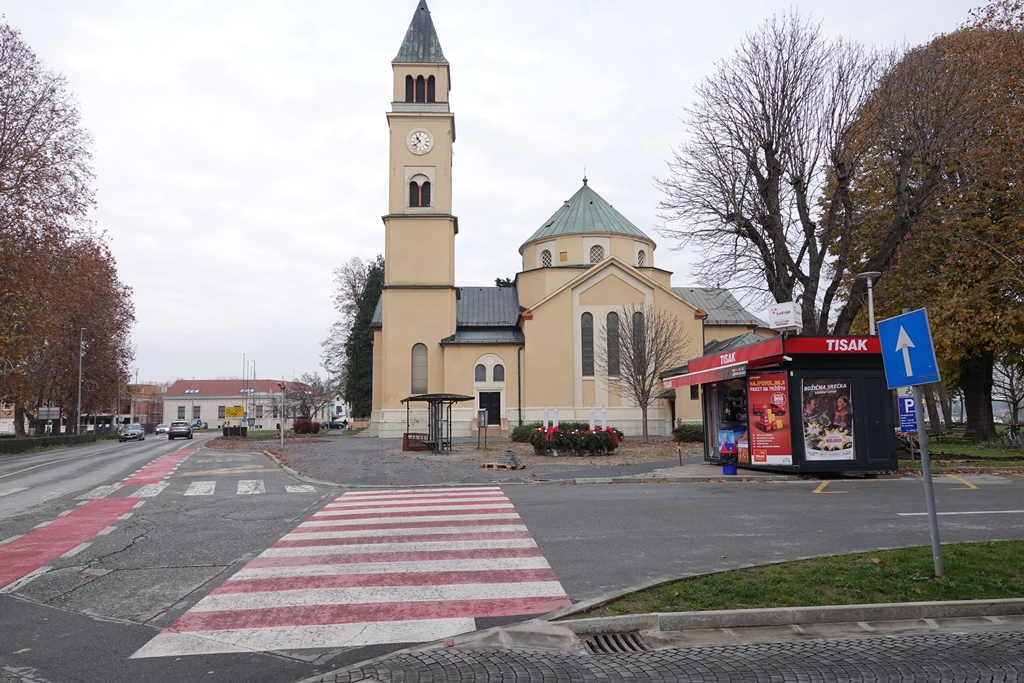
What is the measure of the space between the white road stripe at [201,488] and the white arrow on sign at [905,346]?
42.5 feet

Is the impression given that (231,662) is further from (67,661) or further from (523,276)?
(523,276)

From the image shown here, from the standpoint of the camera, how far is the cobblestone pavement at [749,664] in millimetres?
4762

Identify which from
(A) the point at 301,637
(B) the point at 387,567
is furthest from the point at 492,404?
(A) the point at 301,637

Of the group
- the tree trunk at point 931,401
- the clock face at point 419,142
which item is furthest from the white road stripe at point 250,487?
the tree trunk at point 931,401

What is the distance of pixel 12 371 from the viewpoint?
34.9m

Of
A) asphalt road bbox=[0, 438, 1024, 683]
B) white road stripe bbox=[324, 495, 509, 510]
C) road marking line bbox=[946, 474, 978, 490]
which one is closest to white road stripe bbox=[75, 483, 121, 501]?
asphalt road bbox=[0, 438, 1024, 683]

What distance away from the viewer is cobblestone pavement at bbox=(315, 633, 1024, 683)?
187 inches

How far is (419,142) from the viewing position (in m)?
42.2

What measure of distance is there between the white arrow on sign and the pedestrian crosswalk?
4195 mm

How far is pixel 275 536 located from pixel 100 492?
25.4 ft

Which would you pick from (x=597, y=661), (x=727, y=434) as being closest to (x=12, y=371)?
(x=727, y=434)

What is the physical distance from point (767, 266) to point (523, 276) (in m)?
26.8

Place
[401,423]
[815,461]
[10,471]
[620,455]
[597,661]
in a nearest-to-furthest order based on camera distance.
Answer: [597,661], [815,461], [10,471], [620,455], [401,423]

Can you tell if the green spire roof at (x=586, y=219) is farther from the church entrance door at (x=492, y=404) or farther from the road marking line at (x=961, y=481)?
the road marking line at (x=961, y=481)
